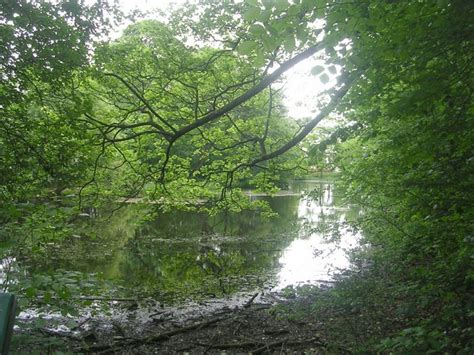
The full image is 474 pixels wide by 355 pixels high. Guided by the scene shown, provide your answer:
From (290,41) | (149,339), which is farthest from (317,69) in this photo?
(149,339)

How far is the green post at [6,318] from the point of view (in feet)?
5.69

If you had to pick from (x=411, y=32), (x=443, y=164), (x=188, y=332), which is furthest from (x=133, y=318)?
(x=411, y=32)

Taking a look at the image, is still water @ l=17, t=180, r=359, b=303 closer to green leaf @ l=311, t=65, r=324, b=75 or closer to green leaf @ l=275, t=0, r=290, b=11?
green leaf @ l=311, t=65, r=324, b=75

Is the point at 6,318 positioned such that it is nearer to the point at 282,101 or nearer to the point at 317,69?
the point at 317,69

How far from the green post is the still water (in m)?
5.87

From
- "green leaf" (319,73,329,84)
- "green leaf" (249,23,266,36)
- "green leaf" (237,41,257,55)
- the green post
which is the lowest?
the green post

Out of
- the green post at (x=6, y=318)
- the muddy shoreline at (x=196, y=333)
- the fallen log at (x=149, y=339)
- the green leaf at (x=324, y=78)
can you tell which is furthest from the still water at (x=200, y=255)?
the green leaf at (x=324, y=78)

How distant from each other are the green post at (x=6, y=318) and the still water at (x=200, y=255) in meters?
5.87

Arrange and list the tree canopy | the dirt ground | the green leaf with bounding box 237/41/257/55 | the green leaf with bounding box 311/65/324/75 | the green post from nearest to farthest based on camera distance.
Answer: the green post → the green leaf with bounding box 237/41/257/55 → the green leaf with bounding box 311/65/324/75 → the tree canopy → the dirt ground

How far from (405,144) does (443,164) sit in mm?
548

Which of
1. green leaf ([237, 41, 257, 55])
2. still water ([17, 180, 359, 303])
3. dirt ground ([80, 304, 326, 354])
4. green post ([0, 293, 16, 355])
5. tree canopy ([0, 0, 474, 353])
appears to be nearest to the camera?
green post ([0, 293, 16, 355])

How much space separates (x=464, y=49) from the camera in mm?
2760

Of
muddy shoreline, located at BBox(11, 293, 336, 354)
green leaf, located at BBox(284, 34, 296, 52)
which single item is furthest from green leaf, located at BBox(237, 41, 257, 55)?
muddy shoreline, located at BBox(11, 293, 336, 354)

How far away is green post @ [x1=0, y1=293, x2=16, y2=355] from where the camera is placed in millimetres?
1734
